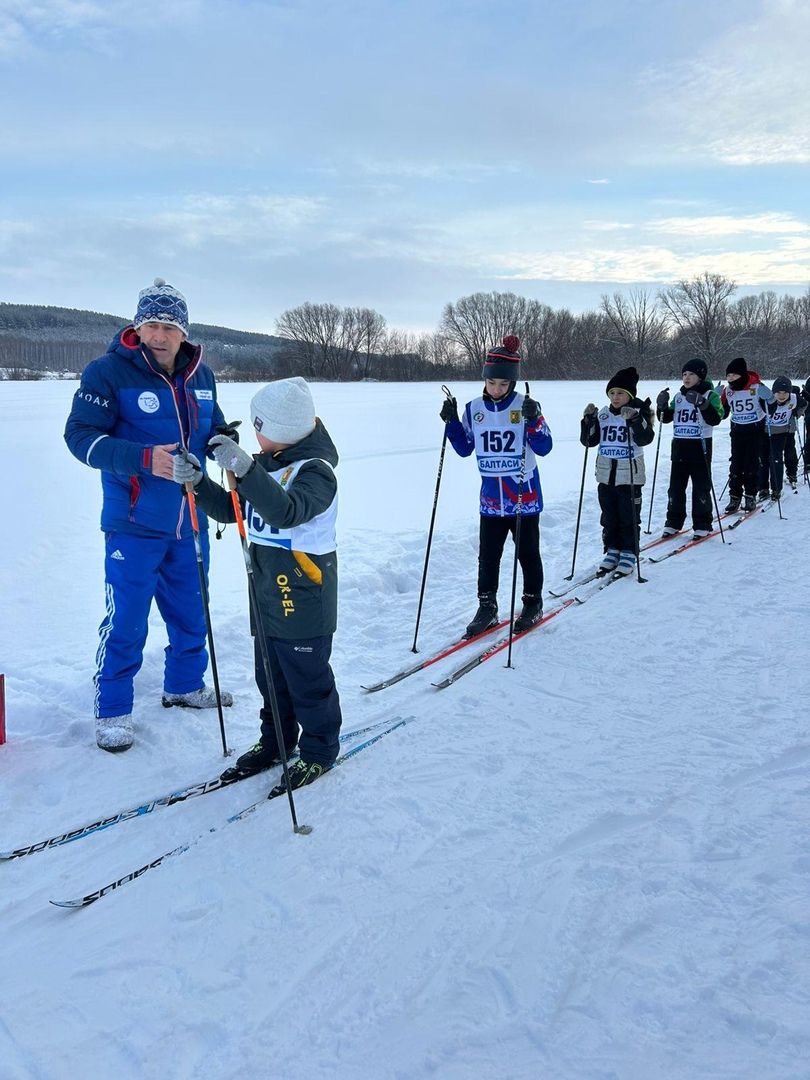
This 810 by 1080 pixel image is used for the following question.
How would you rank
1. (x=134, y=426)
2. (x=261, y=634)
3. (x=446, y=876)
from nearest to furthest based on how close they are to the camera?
(x=446, y=876)
(x=261, y=634)
(x=134, y=426)

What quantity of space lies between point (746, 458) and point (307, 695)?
831 cm

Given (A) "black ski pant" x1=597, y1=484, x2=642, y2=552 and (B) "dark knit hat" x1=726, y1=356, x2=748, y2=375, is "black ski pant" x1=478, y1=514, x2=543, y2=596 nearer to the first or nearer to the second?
(A) "black ski pant" x1=597, y1=484, x2=642, y2=552

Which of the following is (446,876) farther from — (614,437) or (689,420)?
(689,420)

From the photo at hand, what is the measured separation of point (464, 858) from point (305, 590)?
3.97ft

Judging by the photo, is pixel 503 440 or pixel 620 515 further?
pixel 620 515

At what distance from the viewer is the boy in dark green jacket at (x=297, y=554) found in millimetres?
2787

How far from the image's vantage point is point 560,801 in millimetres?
2893

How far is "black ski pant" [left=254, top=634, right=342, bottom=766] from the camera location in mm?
2947

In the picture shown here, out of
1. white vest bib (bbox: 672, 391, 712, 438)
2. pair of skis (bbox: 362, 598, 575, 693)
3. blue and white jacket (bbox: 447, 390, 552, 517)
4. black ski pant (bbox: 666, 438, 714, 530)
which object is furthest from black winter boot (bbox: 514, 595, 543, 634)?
white vest bib (bbox: 672, 391, 712, 438)

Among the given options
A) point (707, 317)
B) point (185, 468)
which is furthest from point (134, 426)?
point (707, 317)

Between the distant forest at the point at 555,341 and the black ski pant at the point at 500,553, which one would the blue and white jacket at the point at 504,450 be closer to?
the black ski pant at the point at 500,553

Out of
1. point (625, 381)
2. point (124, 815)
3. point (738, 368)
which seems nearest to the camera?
point (124, 815)

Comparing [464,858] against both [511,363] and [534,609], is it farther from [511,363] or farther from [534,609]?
[511,363]

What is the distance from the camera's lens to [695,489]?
7828 mm
